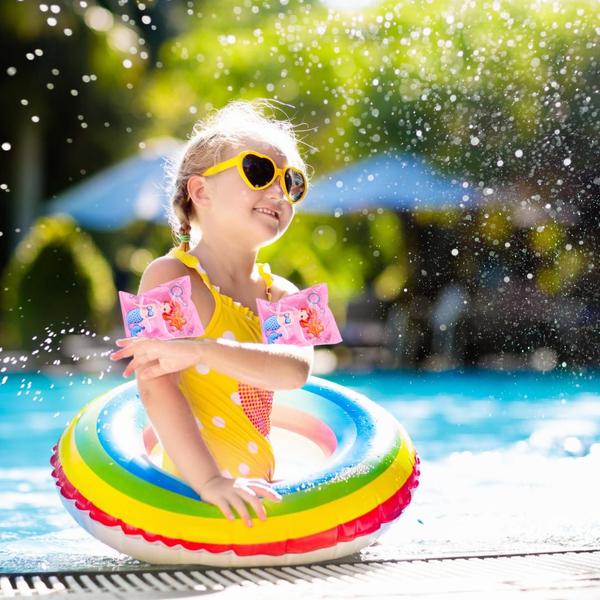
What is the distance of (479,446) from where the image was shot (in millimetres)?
7266

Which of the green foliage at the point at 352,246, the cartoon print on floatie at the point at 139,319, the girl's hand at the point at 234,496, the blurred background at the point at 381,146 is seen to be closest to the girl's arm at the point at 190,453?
the girl's hand at the point at 234,496

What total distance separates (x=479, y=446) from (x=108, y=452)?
14.4ft

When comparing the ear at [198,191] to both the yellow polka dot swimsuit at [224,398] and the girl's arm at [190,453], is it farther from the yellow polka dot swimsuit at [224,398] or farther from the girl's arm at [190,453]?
the girl's arm at [190,453]

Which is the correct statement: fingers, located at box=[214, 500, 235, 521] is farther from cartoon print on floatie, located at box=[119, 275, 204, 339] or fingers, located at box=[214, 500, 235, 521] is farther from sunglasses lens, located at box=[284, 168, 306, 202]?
sunglasses lens, located at box=[284, 168, 306, 202]

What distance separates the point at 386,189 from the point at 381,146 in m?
2.00

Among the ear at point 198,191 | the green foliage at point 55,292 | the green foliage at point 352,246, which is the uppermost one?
the ear at point 198,191

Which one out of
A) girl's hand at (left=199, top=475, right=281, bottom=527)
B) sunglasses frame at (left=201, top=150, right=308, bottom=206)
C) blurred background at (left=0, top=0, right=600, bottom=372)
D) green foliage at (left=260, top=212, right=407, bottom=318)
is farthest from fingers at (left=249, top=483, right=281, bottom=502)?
green foliage at (left=260, top=212, right=407, bottom=318)

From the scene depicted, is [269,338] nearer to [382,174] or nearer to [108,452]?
[108,452]

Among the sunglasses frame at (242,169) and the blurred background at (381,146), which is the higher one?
the sunglasses frame at (242,169)

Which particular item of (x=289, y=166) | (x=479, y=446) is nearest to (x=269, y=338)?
(x=289, y=166)

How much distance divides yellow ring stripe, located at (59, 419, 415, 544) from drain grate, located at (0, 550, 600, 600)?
0.09 metres

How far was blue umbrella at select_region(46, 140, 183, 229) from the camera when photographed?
16.8 meters

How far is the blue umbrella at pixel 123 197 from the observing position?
16.8m

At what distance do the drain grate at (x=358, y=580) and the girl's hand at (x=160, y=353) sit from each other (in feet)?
1.67
